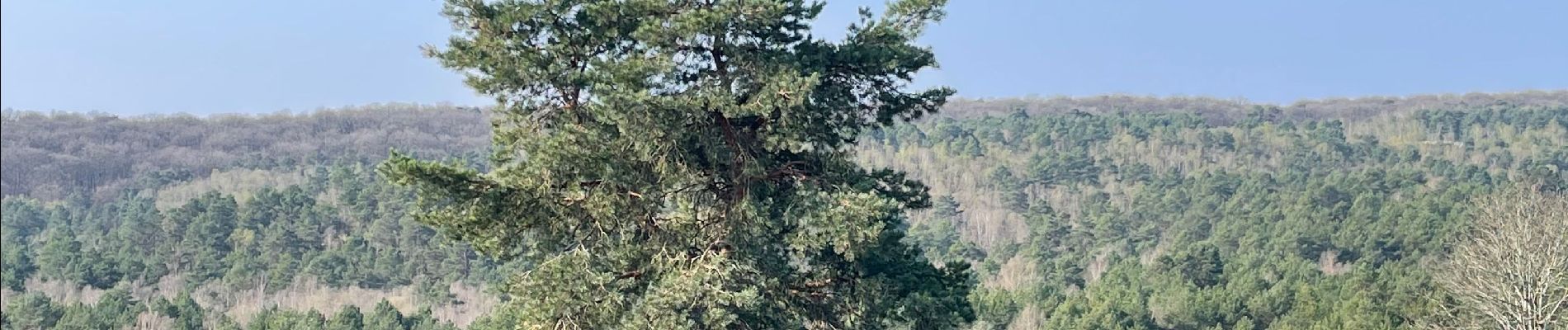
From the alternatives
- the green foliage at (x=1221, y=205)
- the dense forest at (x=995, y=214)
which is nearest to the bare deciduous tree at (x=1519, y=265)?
the dense forest at (x=995, y=214)

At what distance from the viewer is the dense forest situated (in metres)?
46.6

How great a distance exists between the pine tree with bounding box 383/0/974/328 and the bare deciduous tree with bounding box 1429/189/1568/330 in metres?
13.4

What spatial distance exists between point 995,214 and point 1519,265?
73.2 meters

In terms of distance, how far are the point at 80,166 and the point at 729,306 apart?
134 meters

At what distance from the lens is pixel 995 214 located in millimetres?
99375

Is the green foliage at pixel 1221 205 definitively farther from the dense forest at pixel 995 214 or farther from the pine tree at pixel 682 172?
the pine tree at pixel 682 172

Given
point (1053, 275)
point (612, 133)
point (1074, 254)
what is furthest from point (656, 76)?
point (1074, 254)

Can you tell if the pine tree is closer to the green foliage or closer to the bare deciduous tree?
the bare deciduous tree

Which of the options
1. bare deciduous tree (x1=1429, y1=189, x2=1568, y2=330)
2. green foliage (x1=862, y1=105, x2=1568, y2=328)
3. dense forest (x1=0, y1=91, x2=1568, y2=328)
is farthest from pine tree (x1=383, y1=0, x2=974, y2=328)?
green foliage (x1=862, y1=105, x2=1568, y2=328)

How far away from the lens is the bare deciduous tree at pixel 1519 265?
26359mm

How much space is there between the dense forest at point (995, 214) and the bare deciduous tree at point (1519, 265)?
21.5 feet

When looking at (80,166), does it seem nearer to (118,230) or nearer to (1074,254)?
(118,230)

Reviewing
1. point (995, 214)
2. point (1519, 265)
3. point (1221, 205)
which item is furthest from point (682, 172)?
point (995, 214)

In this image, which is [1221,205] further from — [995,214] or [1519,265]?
[1519,265]
